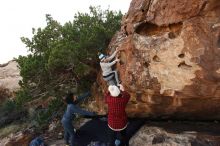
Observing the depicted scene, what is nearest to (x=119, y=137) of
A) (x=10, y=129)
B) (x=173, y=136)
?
(x=173, y=136)

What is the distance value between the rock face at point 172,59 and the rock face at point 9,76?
9.96 metres

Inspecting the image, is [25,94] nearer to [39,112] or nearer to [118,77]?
[39,112]

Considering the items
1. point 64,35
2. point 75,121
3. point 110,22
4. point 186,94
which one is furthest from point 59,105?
point 186,94

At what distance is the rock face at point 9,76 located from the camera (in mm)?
20094

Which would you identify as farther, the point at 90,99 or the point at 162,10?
the point at 90,99

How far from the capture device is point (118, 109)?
36.0 ft

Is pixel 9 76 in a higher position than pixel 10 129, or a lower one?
higher

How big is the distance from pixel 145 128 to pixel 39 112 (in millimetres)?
6715

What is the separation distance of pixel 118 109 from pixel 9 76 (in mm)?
12699

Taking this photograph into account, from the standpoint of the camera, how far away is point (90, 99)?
15.0 m

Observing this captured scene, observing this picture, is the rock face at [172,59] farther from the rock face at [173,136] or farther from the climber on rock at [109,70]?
the rock face at [173,136]

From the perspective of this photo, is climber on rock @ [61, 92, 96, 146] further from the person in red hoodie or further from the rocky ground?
the rocky ground

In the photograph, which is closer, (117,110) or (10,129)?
(117,110)

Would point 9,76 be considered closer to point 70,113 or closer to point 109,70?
point 70,113
